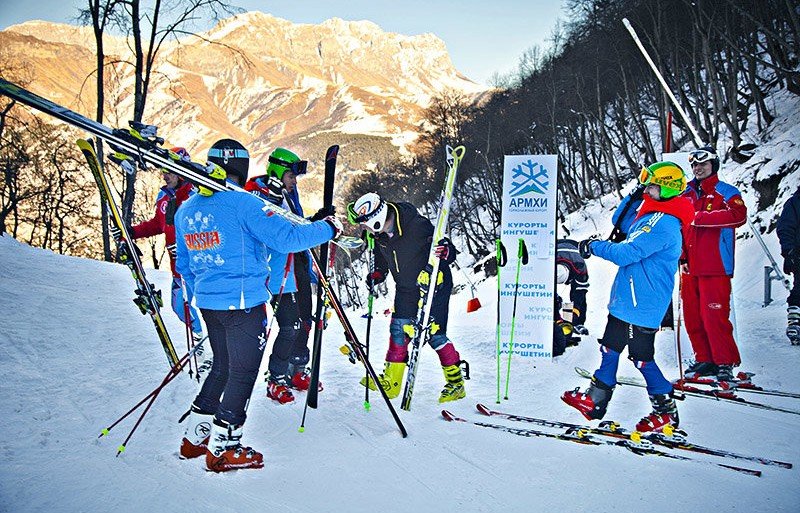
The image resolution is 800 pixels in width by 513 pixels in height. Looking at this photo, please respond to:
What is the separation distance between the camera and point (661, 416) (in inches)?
159

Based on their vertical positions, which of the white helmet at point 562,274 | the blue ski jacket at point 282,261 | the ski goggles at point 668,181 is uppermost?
the ski goggles at point 668,181

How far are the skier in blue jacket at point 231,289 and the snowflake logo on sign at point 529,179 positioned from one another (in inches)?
184

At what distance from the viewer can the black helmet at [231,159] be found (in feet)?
12.2

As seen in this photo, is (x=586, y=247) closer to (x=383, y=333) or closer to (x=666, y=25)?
(x=383, y=333)

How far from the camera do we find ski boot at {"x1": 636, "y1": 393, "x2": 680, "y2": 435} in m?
4.00

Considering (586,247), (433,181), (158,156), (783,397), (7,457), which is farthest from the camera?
(433,181)

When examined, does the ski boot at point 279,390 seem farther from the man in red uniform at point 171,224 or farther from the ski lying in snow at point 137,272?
the man in red uniform at point 171,224

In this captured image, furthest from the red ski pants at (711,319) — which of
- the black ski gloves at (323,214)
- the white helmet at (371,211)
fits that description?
the black ski gloves at (323,214)

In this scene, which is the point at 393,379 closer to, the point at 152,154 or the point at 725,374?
the point at 152,154

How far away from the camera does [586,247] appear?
441cm

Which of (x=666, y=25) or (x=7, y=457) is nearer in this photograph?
(x=7, y=457)

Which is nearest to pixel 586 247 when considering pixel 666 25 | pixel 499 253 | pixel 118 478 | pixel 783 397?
pixel 499 253

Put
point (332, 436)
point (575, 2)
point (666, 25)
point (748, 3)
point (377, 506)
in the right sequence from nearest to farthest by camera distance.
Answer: point (377, 506) → point (332, 436) → point (748, 3) → point (666, 25) → point (575, 2)

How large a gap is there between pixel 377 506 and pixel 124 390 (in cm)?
296
